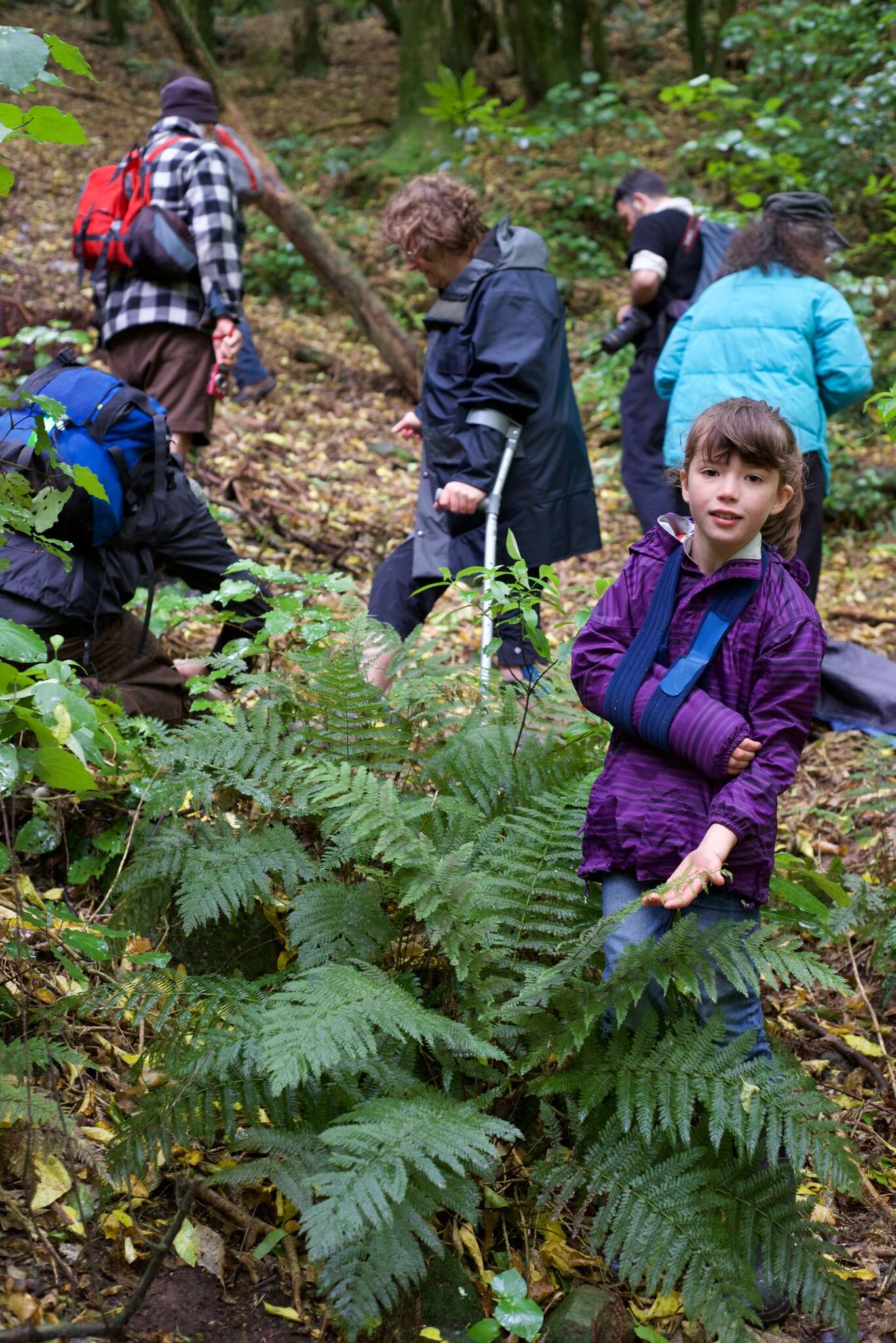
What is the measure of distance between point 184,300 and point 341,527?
1.92 meters

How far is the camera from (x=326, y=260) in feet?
33.4

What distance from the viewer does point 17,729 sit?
6.66ft

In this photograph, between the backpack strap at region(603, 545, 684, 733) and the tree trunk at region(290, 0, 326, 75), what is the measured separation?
761 inches

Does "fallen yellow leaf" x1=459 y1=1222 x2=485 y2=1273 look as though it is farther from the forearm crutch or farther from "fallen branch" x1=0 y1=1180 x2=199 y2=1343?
the forearm crutch

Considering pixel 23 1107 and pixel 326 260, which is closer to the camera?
pixel 23 1107

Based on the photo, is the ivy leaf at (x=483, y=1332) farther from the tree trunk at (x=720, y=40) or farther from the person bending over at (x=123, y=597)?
the tree trunk at (x=720, y=40)

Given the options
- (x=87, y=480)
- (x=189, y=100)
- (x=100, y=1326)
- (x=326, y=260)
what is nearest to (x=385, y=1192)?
(x=100, y=1326)

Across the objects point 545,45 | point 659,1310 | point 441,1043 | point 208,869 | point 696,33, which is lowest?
point 659,1310

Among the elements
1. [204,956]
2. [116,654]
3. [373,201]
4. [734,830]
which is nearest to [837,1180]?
[734,830]

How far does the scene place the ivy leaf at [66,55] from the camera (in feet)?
6.10

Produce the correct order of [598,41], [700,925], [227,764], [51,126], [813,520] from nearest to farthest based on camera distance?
[51,126]
[700,925]
[227,764]
[813,520]
[598,41]

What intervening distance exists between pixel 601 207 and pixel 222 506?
22.9ft

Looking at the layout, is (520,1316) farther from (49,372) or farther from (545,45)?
(545,45)

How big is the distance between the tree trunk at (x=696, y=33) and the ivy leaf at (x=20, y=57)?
15391 millimetres
